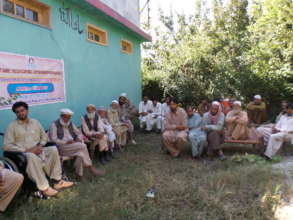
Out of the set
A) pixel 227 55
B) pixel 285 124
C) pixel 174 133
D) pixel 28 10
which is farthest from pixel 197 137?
pixel 227 55

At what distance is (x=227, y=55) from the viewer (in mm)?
9703

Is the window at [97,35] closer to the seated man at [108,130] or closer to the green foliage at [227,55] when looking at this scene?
the seated man at [108,130]

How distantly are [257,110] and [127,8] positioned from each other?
5900 mm

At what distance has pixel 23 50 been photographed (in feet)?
14.1

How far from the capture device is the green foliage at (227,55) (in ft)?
23.4

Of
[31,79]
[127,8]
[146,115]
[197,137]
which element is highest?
[127,8]

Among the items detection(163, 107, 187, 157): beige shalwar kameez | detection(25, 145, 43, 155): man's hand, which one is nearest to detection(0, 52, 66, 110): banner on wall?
detection(25, 145, 43, 155): man's hand

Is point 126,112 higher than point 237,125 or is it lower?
higher

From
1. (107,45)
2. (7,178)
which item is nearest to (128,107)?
(107,45)

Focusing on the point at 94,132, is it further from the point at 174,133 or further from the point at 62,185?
the point at 174,133

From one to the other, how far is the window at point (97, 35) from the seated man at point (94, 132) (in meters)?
2.47

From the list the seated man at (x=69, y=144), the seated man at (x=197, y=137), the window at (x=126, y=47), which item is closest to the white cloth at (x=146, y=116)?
the window at (x=126, y=47)

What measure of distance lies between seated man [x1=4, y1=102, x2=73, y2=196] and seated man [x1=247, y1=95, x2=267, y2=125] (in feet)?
19.3

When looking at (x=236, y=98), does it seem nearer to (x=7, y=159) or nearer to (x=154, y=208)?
(x=154, y=208)
